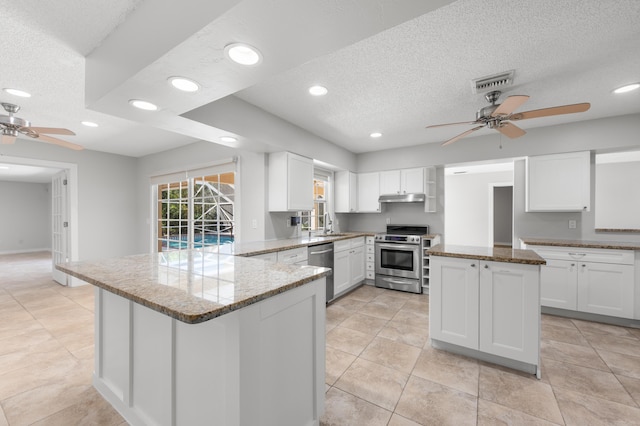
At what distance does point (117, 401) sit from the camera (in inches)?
65.9

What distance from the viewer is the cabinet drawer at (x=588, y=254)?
2.92 metres

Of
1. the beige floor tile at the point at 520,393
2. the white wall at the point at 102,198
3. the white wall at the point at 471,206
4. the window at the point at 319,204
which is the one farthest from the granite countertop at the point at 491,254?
the white wall at the point at 102,198

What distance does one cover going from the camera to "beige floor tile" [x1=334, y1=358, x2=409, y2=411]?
180cm

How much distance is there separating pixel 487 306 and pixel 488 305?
1 cm

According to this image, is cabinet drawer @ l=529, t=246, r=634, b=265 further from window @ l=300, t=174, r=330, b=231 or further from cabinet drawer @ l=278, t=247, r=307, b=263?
window @ l=300, t=174, r=330, b=231

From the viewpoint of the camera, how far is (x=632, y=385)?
6.31 ft

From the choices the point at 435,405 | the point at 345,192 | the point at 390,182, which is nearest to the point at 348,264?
the point at 345,192

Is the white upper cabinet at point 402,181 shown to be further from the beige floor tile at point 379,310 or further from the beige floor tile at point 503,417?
the beige floor tile at point 503,417

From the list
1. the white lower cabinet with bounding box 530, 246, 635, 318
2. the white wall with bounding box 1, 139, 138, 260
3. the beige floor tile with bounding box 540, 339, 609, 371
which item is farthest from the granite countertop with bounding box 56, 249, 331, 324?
the white wall with bounding box 1, 139, 138, 260

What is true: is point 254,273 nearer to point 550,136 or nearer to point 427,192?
point 427,192

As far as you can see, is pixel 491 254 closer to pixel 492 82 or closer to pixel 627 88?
pixel 492 82

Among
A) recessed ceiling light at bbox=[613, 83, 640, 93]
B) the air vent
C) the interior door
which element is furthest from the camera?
the interior door

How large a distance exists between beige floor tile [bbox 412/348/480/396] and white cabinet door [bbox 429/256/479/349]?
13cm

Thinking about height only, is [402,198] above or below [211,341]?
above
